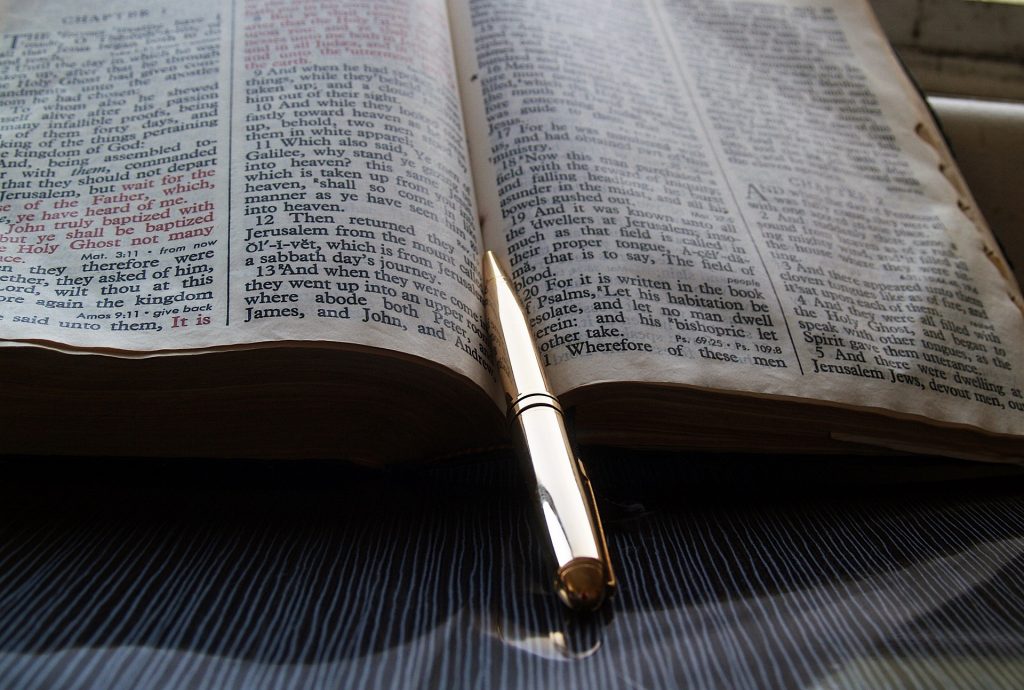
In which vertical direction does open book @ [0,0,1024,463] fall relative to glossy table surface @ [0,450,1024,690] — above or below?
above

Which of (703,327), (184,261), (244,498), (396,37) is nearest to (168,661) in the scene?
(244,498)

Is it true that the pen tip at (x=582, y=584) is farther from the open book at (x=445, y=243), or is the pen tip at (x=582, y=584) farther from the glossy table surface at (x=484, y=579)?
the open book at (x=445, y=243)

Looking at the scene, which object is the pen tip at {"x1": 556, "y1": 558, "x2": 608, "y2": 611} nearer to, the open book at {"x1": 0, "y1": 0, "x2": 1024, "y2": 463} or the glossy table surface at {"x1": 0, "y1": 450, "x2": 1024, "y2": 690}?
the glossy table surface at {"x1": 0, "y1": 450, "x2": 1024, "y2": 690}

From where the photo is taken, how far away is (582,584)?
0.39m

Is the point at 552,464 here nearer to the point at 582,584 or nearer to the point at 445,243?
the point at 582,584

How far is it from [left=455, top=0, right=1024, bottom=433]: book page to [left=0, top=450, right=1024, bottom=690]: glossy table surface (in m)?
0.08

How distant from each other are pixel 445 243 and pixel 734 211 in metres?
0.23

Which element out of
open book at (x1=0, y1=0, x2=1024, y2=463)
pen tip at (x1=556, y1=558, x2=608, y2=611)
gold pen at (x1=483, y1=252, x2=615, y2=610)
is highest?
open book at (x1=0, y1=0, x2=1024, y2=463)

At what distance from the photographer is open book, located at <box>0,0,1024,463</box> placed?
46cm

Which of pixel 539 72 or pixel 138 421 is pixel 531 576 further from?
pixel 539 72

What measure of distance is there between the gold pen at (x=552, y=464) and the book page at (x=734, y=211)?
0.03 meters

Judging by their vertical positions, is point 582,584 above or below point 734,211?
below

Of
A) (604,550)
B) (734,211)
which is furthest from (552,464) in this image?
(734,211)

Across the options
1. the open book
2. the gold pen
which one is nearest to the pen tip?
the gold pen
